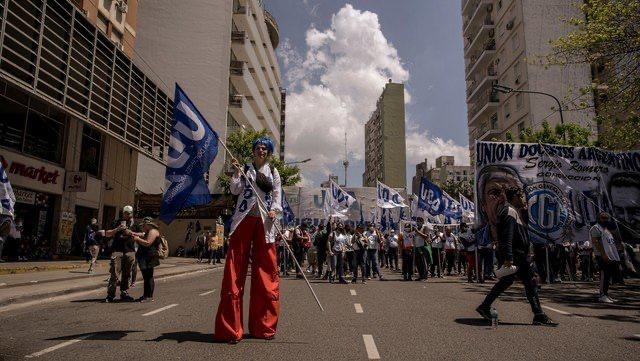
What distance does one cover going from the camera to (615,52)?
14.3 m

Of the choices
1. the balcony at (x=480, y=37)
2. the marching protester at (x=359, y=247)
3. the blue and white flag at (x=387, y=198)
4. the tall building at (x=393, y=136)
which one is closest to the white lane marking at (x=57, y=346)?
the marching protester at (x=359, y=247)

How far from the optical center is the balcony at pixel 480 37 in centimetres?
4944

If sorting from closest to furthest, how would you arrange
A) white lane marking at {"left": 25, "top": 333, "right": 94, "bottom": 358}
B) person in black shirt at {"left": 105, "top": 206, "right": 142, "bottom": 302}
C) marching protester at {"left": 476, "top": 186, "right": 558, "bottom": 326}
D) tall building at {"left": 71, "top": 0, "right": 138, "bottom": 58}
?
white lane marking at {"left": 25, "top": 333, "right": 94, "bottom": 358} → marching protester at {"left": 476, "top": 186, "right": 558, "bottom": 326} → person in black shirt at {"left": 105, "top": 206, "right": 142, "bottom": 302} → tall building at {"left": 71, "top": 0, "right": 138, "bottom": 58}

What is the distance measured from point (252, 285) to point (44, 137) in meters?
18.6

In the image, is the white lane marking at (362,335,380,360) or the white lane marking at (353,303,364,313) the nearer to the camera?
the white lane marking at (362,335,380,360)

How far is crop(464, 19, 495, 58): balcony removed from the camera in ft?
162

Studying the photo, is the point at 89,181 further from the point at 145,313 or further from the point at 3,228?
the point at 145,313

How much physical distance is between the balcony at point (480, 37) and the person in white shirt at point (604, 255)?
4390 cm

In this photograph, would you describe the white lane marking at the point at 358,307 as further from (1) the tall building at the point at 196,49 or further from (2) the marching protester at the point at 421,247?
(1) the tall building at the point at 196,49

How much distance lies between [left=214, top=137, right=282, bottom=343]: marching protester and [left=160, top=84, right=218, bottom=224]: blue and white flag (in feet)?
2.72

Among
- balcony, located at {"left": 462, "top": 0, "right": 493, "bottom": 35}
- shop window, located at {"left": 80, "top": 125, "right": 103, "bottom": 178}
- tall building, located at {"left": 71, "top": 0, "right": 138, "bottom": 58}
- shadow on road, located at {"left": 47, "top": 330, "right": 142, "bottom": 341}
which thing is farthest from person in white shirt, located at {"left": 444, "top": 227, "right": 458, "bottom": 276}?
balcony, located at {"left": 462, "top": 0, "right": 493, "bottom": 35}

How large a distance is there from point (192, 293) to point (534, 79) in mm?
38503

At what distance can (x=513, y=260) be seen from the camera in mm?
6707

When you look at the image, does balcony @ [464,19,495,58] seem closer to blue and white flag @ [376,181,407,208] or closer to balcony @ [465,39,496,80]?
balcony @ [465,39,496,80]
